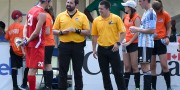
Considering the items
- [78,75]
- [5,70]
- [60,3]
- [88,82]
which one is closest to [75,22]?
[78,75]

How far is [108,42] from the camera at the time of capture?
11016 millimetres

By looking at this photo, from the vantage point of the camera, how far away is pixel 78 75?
35.7 ft

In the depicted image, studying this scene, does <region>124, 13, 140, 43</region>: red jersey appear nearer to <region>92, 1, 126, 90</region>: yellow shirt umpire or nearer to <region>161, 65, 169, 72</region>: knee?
<region>92, 1, 126, 90</region>: yellow shirt umpire

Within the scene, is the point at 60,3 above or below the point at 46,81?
above

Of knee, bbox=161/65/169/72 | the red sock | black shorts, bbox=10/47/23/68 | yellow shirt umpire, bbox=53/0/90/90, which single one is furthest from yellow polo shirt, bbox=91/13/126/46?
black shorts, bbox=10/47/23/68

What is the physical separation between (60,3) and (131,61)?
25.9 feet

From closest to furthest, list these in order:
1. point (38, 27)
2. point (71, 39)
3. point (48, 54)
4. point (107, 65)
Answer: point (38, 27) → point (71, 39) → point (107, 65) → point (48, 54)

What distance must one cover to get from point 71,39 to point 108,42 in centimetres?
77

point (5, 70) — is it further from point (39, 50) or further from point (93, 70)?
point (39, 50)

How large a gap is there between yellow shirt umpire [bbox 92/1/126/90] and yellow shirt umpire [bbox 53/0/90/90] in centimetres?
37

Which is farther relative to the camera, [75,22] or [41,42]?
[75,22]

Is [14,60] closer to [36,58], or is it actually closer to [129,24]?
[36,58]

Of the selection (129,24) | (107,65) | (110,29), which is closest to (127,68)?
(107,65)

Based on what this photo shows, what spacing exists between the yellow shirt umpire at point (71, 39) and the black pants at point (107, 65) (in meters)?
0.46
